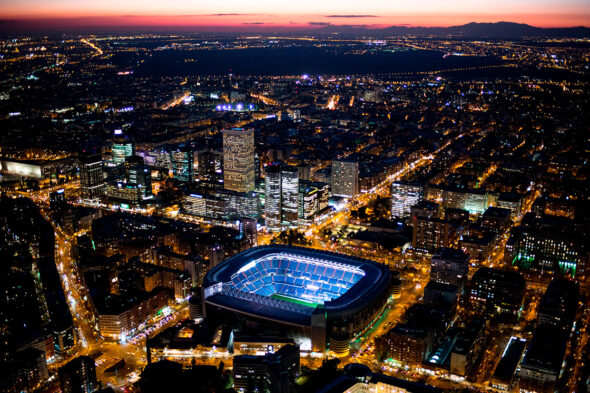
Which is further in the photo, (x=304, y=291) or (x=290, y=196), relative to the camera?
(x=290, y=196)

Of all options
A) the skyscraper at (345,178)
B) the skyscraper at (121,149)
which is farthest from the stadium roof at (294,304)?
the skyscraper at (121,149)

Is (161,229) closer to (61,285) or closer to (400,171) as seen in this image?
(61,285)

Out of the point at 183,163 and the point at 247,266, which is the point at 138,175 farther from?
the point at 247,266

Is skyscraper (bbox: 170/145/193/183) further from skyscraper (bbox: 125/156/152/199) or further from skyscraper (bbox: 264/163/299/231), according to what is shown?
skyscraper (bbox: 264/163/299/231)

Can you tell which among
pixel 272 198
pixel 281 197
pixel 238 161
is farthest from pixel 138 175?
pixel 281 197

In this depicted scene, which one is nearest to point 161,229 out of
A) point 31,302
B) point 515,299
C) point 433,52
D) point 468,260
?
point 31,302

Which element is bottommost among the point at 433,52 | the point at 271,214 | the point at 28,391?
the point at 28,391
